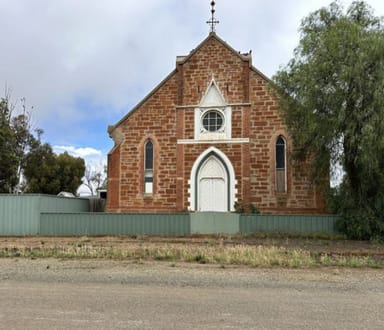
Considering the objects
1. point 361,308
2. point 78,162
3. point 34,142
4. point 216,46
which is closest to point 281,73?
point 216,46

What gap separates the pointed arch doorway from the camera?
910 inches

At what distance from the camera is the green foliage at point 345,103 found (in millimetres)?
16188

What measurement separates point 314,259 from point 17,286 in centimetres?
784

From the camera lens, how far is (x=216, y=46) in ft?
79.2

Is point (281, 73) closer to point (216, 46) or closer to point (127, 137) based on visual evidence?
point (216, 46)

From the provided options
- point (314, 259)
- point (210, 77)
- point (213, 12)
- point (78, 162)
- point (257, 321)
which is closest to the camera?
point (257, 321)

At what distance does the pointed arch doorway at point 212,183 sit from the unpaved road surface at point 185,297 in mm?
12261

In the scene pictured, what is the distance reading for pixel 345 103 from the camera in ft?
55.1

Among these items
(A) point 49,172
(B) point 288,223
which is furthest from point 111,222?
(A) point 49,172

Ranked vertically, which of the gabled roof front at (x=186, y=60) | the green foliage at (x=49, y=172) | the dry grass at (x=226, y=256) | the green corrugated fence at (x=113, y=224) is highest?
the gabled roof front at (x=186, y=60)

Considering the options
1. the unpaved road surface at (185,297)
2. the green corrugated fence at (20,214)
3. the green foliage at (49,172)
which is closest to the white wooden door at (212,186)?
the green corrugated fence at (20,214)

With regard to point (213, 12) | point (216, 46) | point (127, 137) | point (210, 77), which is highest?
point (213, 12)

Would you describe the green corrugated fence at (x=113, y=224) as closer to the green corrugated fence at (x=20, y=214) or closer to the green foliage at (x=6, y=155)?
the green corrugated fence at (x=20, y=214)

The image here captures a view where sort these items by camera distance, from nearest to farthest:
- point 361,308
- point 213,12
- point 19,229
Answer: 1. point 361,308
2. point 19,229
3. point 213,12
